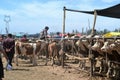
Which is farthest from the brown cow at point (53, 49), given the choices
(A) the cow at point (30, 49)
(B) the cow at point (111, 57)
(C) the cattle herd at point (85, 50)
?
(B) the cow at point (111, 57)

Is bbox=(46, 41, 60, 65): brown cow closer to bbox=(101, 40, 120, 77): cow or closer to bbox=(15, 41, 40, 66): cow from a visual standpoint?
bbox=(15, 41, 40, 66): cow

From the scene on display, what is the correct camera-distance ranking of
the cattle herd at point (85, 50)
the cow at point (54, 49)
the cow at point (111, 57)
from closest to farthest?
the cow at point (111, 57)
the cattle herd at point (85, 50)
the cow at point (54, 49)

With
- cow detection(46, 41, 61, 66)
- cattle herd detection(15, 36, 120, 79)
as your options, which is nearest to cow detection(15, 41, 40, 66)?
cattle herd detection(15, 36, 120, 79)

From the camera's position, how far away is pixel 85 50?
49.1 feet

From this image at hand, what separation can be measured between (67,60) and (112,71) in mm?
7739

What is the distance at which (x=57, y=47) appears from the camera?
18250mm

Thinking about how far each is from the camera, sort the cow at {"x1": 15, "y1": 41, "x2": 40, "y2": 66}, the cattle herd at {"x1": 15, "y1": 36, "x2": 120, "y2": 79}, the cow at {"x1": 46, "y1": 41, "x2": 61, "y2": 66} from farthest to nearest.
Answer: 1. the cow at {"x1": 15, "y1": 41, "x2": 40, "y2": 66}
2. the cow at {"x1": 46, "y1": 41, "x2": 61, "y2": 66}
3. the cattle herd at {"x1": 15, "y1": 36, "x2": 120, "y2": 79}

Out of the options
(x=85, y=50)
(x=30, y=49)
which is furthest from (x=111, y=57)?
(x=30, y=49)

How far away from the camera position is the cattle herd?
12.3m

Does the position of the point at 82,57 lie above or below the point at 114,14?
below

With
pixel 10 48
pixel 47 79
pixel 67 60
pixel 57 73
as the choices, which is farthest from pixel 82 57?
pixel 67 60

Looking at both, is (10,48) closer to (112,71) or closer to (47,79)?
(47,79)

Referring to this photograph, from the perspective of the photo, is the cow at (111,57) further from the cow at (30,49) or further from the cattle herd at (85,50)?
the cow at (30,49)

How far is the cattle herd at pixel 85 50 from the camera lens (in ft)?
40.3
